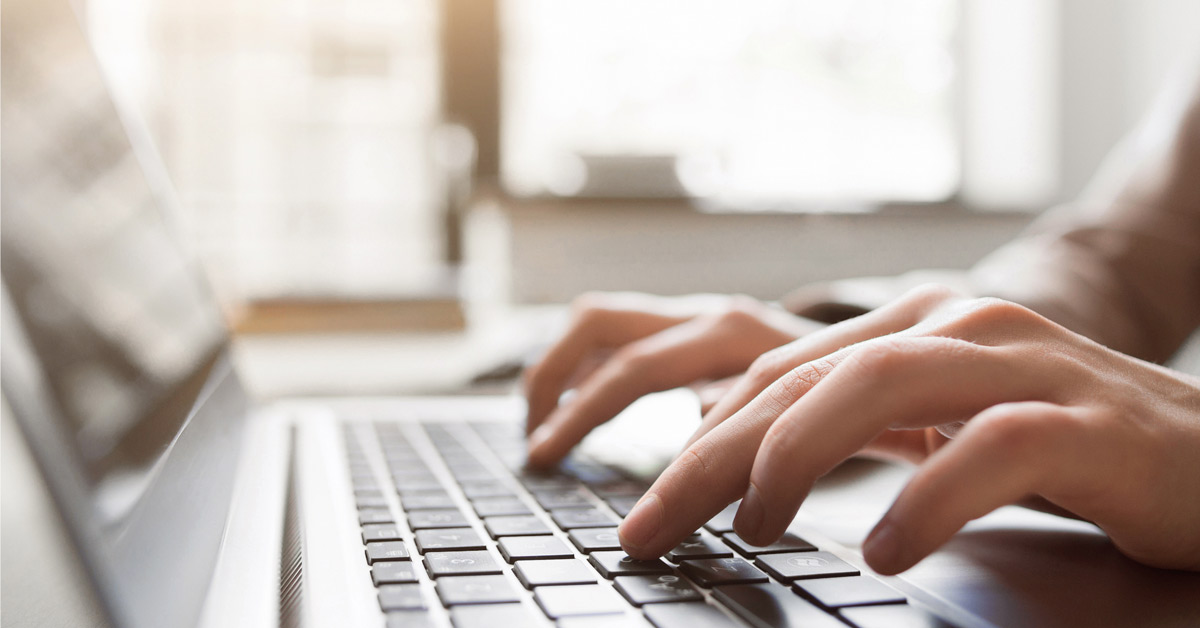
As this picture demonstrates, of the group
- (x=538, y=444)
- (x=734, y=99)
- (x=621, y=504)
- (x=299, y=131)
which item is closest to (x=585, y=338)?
(x=538, y=444)

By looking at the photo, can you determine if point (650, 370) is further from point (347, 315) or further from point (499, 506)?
point (347, 315)

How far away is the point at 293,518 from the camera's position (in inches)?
14.7

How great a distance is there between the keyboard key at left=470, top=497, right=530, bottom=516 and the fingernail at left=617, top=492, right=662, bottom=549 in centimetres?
9

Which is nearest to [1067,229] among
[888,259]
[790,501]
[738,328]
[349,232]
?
[738,328]

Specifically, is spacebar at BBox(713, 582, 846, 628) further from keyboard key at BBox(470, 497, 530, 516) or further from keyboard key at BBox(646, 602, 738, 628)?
keyboard key at BBox(470, 497, 530, 516)

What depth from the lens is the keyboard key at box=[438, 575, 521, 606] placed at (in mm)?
249

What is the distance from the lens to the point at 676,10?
2178mm

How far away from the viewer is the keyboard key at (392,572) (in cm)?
27

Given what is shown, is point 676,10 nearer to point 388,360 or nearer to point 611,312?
point 388,360

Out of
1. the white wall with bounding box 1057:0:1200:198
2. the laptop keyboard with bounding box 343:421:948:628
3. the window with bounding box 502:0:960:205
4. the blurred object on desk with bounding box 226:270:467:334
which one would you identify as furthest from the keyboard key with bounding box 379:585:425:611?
the white wall with bounding box 1057:0:1200:198

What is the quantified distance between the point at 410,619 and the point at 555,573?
2.3 inches

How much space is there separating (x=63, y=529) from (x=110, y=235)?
25cm

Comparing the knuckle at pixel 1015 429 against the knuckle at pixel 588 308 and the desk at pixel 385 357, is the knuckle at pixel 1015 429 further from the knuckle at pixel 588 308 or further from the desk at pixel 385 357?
the desk at pixel 385 357

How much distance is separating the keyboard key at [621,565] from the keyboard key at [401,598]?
0.20ft
